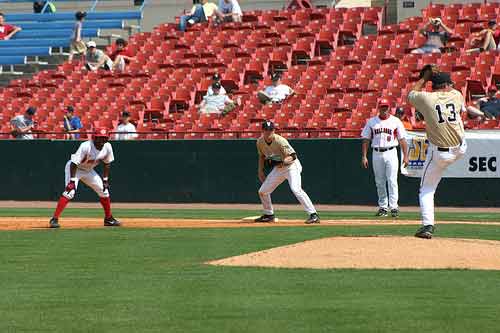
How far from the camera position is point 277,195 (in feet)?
81.4

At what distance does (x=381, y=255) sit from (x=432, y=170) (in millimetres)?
1679

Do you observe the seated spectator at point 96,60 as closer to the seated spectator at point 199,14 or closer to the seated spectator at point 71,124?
the seated spectator at point 199,14

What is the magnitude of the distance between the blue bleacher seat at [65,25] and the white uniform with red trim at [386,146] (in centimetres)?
1658

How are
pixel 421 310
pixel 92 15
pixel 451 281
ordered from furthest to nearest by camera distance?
1. pixel 92 15
2. pixel 451 281
3. pixel 421 310

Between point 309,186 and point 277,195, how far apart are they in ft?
2.87

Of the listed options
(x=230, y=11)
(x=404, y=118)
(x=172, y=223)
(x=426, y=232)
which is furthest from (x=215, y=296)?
(x=230, y=11)

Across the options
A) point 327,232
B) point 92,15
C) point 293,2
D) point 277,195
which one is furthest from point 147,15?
point 327,232

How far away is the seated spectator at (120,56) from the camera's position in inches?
1208

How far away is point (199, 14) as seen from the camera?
32156 mm

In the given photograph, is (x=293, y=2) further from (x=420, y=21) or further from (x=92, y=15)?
(x=92, y=15)

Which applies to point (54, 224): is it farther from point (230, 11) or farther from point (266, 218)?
point (230, 11)

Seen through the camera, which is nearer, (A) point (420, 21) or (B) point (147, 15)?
(A) point (420, 21)

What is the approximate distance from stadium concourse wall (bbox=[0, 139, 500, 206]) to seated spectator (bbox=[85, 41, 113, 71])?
501 cm

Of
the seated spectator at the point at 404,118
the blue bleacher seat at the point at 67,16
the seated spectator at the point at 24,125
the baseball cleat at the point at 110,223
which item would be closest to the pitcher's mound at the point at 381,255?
the baseball cleat at the point at 110,223
